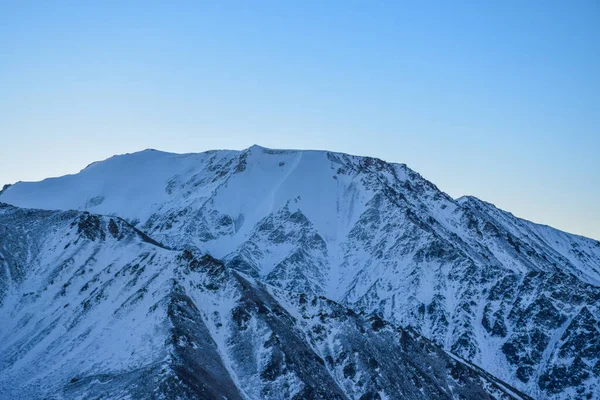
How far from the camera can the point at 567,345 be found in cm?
16550

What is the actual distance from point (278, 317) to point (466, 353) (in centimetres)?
6003

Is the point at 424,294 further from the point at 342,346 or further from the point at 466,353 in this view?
the point at 342,346

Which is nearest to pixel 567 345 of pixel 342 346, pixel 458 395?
pixel 458 395

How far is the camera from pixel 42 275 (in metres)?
168

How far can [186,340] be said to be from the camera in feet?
412

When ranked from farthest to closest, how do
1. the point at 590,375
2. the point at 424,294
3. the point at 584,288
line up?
the point at 424,294, the point at 584,288, the point at 590,375

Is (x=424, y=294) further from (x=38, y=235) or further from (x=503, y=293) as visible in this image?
(x=38, y=235)

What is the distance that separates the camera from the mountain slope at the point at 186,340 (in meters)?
120

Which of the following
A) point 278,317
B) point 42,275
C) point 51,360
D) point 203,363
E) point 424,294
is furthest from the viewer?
point 424,294

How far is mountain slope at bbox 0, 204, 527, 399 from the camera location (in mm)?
119750

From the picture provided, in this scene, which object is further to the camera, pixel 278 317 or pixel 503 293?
pixel 503 293

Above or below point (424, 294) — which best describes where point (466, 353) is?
below

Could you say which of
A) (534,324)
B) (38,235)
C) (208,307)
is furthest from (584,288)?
(38,235)

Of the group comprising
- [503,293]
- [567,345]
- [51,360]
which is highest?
[503,293]
